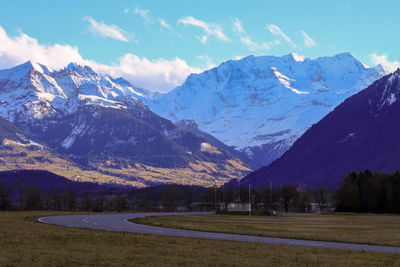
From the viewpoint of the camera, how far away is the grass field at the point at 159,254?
131 feet

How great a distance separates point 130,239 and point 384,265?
2507 centimetres

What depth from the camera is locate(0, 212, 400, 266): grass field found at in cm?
3988

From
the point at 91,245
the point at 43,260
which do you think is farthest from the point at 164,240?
the point at 43,260

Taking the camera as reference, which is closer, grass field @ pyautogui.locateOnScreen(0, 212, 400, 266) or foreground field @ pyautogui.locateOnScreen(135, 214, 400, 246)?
grass field @ pyautogui.locateOnScreen(0, 212, 400, 266)

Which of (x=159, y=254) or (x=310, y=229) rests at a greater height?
(x=310, y=229)

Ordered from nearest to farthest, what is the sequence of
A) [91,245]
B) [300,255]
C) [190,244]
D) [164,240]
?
1. [300,255]
2. [91,245]
3. [190,244]
4. [164,240]

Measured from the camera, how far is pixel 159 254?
4469cm

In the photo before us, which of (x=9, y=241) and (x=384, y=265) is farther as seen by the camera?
(x=9, y=241)

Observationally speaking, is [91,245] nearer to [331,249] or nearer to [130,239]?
[130,239]

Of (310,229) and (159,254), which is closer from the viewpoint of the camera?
(159,254)

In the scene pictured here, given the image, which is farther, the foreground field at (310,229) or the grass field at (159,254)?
the foreground field at (310,229)

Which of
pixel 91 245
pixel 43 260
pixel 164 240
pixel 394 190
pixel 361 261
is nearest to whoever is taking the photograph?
pixel 43 260

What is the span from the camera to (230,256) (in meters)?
44.5

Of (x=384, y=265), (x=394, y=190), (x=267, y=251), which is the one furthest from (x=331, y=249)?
(x=394, y=190)
